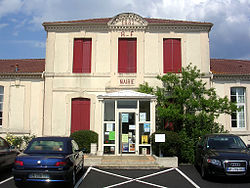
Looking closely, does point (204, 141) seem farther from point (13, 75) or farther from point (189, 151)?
point (13, 75)

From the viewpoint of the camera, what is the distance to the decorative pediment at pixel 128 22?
16547 millimetres

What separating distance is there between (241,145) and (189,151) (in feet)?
9.37

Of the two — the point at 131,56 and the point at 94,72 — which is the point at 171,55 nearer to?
the point at 131,56

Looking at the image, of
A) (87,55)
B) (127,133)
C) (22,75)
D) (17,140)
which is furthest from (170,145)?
(22,75)

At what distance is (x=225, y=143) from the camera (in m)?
10.1

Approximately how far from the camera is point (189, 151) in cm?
1244

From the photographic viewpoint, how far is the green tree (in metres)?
13.9

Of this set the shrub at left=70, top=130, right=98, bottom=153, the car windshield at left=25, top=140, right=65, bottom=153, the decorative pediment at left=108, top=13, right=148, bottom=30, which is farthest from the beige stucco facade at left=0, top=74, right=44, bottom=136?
the car windshield at left=25, top=140, right=65, bottom=153

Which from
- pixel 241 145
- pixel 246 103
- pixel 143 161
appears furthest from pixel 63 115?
pixel 246 103

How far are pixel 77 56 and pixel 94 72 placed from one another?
1.51 metres

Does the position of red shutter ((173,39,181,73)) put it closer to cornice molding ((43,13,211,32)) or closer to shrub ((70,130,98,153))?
cornice molding ((43,13,211,32))

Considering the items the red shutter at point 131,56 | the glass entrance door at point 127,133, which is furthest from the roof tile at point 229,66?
the glass entrance door at point 127,133

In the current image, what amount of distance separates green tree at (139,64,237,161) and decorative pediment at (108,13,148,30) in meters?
3.74

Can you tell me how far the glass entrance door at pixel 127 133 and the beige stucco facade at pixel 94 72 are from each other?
→ 271 cm
